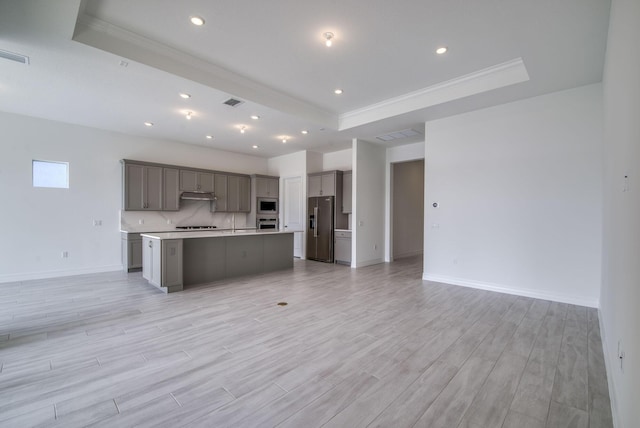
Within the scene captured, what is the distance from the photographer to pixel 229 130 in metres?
6.23

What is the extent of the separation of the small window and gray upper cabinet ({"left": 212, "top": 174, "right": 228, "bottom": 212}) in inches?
121

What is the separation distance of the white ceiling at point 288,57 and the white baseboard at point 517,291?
3.03 metres

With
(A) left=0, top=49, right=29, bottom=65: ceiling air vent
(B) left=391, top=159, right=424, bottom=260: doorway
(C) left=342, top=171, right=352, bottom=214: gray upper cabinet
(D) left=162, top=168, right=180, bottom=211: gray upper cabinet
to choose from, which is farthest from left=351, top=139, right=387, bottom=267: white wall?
(A) left=0, top=49, right=29, bottom=65: ceiling air vent

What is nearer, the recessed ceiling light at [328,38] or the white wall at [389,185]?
the recessed ceiling light at [328,38]

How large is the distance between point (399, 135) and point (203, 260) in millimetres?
5010

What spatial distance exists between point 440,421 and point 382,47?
377 cm

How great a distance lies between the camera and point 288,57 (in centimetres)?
368

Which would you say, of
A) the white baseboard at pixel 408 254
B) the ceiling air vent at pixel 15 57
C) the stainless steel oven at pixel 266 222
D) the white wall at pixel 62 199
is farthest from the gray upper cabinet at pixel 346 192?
the ceiling air vent at pixel 15 57

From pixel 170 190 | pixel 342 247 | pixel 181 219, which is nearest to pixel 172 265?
pixel 170 190

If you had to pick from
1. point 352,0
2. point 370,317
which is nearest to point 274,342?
point 370,317

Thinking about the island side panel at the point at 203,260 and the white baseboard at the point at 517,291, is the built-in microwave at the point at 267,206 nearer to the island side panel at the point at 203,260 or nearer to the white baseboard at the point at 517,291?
the island side panel at the point at 203,260

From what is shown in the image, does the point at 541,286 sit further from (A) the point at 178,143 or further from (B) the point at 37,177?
(B) the point at 37,177

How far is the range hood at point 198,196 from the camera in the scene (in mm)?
7126

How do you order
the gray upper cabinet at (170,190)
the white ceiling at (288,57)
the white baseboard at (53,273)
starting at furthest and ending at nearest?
the gray upper cabinet at (170,190) → the white baseboard at (53,273) → the white ceiling at (288,57)
